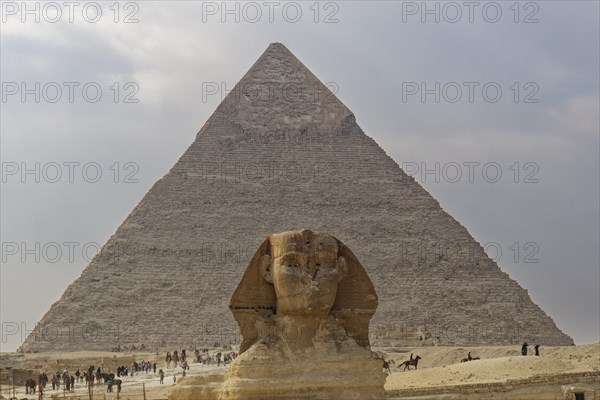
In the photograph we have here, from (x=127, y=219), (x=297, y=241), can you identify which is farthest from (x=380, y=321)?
(x=297, y=241)

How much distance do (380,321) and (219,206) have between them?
1937 centimetres

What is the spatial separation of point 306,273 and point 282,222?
397 feet

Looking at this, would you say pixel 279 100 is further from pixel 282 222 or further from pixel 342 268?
pixel 342 268

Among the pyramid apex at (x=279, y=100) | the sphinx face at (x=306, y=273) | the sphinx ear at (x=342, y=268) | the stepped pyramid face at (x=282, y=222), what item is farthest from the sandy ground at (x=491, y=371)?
the pyramid apex at (x=279, y=100)

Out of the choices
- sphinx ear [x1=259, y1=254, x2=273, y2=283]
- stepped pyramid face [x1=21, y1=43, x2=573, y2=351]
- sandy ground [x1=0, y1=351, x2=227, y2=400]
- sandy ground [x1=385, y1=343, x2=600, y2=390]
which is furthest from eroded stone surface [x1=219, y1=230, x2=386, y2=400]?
stepped pyramid face [x1=21, y1=43, x2=573, y2=351]

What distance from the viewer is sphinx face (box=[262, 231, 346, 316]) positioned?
10.2 metres

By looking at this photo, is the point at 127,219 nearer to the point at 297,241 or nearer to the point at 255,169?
the point at 255,169

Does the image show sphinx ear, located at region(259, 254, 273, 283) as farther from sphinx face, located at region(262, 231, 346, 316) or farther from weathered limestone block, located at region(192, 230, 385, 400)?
sphinx face, located at region(262, 231, 346, 316)

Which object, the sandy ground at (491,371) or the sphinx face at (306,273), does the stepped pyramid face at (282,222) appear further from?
the sphinx face at (306,273)

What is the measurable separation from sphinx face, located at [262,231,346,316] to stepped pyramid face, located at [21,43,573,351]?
111 metres

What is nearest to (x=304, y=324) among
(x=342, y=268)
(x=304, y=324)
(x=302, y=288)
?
(x=304, y=324)

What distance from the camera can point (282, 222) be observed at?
131 m

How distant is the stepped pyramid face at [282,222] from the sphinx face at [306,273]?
364 ft

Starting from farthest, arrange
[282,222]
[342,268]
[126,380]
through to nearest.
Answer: [282,222], [126,380], [342,268]
